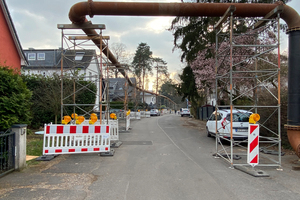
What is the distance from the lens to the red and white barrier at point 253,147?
21.0 ft

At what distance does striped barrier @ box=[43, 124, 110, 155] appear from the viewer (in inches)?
317

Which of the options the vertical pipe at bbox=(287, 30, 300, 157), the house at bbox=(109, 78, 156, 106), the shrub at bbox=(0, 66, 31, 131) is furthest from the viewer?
the house at bbox=(109, 78, 156, 106)

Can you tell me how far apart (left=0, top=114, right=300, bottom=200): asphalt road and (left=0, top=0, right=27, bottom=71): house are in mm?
10417

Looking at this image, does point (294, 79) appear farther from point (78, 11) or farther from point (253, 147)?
point (78, 11)

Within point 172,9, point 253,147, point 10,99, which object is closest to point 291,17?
point 172,9

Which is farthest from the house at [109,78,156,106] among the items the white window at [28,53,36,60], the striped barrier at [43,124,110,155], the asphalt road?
the asphalt road

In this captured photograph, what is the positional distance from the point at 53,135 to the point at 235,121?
26.5 feet

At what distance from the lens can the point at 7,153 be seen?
606 centimetres

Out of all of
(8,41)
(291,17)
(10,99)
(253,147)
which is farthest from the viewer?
(8,41)

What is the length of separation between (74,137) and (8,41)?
1160 centimetres

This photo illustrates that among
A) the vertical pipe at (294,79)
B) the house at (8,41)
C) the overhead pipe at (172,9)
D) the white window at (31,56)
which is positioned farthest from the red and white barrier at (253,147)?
the white window at (31,56)

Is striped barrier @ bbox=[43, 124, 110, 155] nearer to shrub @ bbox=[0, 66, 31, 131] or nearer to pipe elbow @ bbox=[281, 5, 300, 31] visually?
shrub @ bbox=[0, 66, 31, 131]

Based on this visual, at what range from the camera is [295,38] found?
7.32 meters

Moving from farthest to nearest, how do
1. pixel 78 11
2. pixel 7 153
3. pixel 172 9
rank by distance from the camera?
pixel 78 11
pixel 172 9
pixel 7 153
